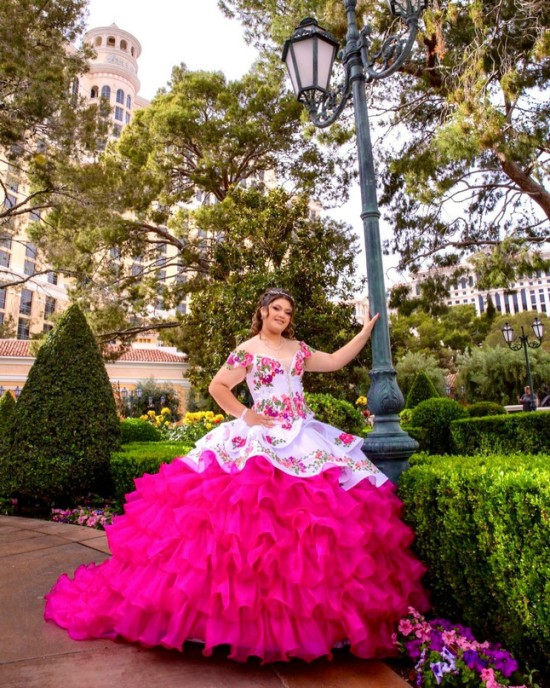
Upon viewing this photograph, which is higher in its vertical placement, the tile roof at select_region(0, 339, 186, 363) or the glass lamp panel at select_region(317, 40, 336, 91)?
the tile roof at select_region(0, 339, 186, 363)

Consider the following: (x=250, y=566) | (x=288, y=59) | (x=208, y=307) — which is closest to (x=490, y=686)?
(x=250, y=566)

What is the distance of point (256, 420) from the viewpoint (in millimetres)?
2469

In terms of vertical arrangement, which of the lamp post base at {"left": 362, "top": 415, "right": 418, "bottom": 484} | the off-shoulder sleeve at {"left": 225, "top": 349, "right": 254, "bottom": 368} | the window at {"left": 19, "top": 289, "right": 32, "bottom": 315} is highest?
the window at {"left": 19, "top": 289, "right": 32, "bottom": 315}

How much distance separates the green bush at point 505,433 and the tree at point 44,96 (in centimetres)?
1042

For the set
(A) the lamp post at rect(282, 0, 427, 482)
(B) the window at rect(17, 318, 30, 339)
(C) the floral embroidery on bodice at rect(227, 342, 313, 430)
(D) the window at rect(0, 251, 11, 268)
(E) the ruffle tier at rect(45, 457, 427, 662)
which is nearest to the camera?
(E) the ruffle tier at rect(45, 457, 427, 662)

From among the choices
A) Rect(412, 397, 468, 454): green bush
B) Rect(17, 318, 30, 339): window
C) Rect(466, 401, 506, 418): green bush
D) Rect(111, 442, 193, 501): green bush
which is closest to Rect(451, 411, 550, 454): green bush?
Rect(412, 397, 468, 454): green bush

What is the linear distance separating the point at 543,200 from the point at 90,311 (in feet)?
39.8

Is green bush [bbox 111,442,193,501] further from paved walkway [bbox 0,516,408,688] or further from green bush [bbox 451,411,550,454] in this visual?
green bush [bbox 451,411,550,454]

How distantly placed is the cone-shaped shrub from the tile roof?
78.9 ft

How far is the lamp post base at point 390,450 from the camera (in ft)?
8.75

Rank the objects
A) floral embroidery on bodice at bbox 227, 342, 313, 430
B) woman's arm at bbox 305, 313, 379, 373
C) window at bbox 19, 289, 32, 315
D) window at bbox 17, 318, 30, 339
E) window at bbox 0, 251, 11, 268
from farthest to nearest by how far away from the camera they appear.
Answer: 1. window at bbox 19, 289, 32, 315
2. window at bbox 17, 318, 30, 339
3. window at bbox 0, 251, 11, 268
4. woman's arm at bbox 305, 313, 379, 373
5. floral embroidery on bodice at bbox 227, 342, 313, 430

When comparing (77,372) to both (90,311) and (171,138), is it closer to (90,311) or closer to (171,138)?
(90,311)

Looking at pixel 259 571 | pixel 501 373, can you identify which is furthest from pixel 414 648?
pixel 501 373

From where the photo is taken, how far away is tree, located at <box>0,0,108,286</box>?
9.44 meters
